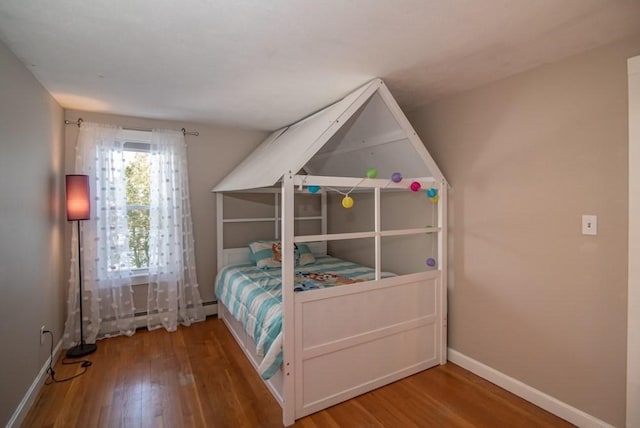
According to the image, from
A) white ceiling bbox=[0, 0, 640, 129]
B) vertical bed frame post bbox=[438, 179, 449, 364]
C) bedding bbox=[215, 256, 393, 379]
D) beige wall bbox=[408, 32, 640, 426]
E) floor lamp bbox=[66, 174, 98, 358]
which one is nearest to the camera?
white ceiling bbox=[0, 0, 640, 129]

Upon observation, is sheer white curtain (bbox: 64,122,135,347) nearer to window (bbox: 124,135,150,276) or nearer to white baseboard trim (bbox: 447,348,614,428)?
window (bbox: 124,135,150,276)

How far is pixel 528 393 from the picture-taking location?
2.14 m

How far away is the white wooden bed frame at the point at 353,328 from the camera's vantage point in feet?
6.40

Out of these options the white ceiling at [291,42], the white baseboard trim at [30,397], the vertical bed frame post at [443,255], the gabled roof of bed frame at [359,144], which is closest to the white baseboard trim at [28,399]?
the white baseboard trim at [30,397]

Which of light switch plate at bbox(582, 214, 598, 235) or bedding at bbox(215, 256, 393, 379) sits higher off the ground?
light switch plate at bbox(582, 214, 598, 235)

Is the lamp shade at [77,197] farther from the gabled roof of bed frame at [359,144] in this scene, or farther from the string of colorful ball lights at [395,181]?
the string of colorful ball lights at [395,181]

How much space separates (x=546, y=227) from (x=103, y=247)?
12.7ft

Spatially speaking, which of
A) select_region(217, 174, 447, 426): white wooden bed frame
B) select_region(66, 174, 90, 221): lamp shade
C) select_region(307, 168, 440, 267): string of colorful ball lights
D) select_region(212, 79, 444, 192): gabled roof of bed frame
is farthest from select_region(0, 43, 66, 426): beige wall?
select_region(307, 168, 440, 267): string of colorful ball lights

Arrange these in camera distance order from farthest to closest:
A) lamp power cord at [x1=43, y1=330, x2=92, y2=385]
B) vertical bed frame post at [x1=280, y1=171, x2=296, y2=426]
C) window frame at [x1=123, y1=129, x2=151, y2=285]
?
window frame at [x1=123, y1=129, x2=151, y2=285] → lamp power cord at [x1=43, y1=330, x2=92, y2=385] → vertical bed frame post at [x1=280, y1=171, x2=296, y2=426]

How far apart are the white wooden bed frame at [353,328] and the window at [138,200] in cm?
166

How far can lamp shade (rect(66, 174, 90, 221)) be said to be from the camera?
9.06 feet

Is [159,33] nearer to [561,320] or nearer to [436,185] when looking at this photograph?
[436,185]

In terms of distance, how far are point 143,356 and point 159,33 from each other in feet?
8.71

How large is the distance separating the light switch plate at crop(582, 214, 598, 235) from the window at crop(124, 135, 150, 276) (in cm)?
386
